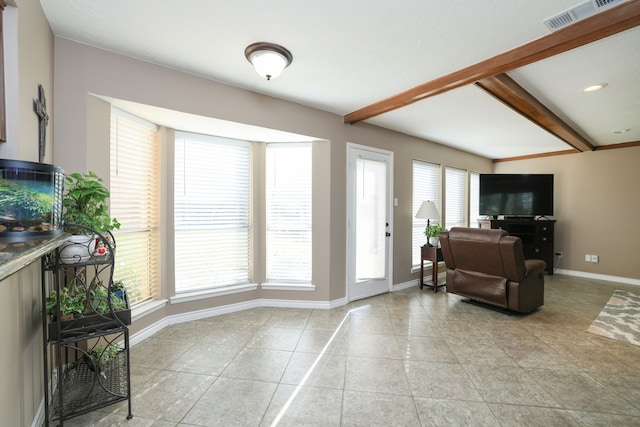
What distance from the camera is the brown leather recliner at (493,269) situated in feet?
10.4

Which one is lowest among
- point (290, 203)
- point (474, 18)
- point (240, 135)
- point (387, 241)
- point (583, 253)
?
point (583, 253)

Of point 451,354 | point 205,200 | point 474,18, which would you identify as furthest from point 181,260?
point 474,18

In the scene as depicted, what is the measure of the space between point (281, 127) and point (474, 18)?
6.44 feet

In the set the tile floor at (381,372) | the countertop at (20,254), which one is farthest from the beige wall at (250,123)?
the countertop at (20,254)

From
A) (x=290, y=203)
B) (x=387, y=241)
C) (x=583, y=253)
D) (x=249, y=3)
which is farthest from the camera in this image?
(x=583, y=253)

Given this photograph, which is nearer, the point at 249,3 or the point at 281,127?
the point at 249,3

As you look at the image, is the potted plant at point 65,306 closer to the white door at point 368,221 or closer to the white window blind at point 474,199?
the white door at point 368,221

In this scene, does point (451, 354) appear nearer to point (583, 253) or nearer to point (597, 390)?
point (597, 390)

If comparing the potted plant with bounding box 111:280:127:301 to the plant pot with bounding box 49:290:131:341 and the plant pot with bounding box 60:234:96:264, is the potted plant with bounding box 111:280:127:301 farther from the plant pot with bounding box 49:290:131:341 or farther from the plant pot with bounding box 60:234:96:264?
the plant pot with bounding box 60:234:96:264

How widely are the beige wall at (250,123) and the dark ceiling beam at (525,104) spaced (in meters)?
1.56

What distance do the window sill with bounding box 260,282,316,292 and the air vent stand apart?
322cm

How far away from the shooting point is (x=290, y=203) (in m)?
3.61

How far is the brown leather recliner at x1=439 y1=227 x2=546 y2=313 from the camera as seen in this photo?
3.18 m

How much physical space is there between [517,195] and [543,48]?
13.9 feet
